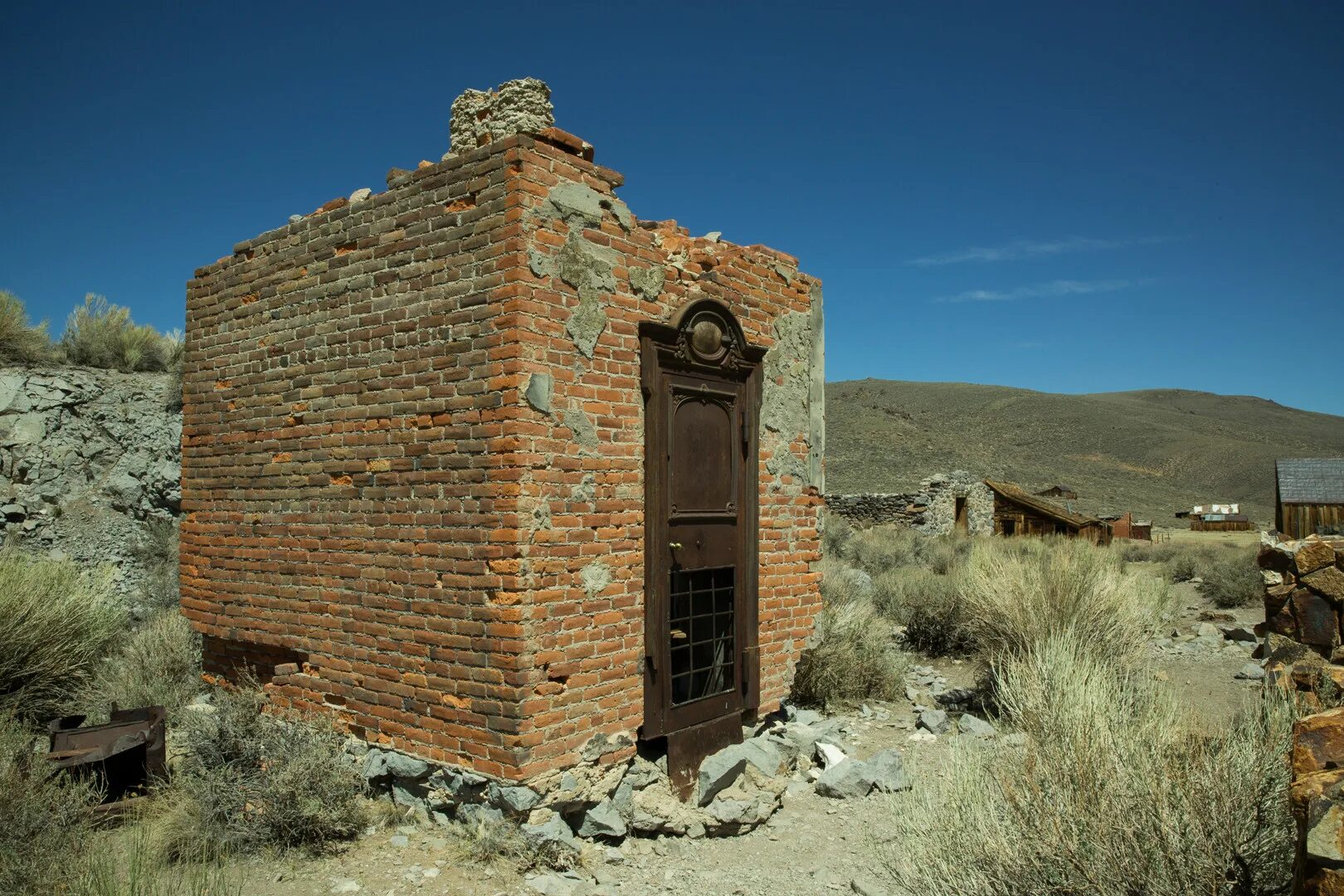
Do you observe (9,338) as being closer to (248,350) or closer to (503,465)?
(248,350)

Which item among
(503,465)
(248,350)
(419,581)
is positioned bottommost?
(419,581)

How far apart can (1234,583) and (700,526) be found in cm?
1350

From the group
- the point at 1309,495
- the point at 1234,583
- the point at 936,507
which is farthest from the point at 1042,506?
the point at 1309,495

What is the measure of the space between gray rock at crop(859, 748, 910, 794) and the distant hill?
2663cm

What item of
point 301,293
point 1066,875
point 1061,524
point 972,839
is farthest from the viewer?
point 1061,524

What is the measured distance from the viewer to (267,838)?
15.8ft

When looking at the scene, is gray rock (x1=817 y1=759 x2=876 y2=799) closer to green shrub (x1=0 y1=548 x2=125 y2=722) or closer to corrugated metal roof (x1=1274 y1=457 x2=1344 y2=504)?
green shrub (x1=0 y1=548 x2=125 y2=722)

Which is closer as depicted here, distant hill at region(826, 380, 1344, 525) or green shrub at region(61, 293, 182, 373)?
green shrub at region(61, 293, 182, 373)

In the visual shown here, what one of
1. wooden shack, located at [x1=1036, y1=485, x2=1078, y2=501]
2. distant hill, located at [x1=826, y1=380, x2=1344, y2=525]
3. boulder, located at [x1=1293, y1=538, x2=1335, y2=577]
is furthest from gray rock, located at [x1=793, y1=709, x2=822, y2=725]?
distant hill, located at [x1=826, y1=380, x2=1344, y2=525]

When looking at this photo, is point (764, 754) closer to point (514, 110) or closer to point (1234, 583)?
point (514, 110)

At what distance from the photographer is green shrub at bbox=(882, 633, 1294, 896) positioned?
2.93 m

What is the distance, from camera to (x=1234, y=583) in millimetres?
15156

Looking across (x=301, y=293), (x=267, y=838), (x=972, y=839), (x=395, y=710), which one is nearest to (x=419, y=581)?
(x=395, y=710)

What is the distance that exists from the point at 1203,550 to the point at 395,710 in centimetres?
2145
